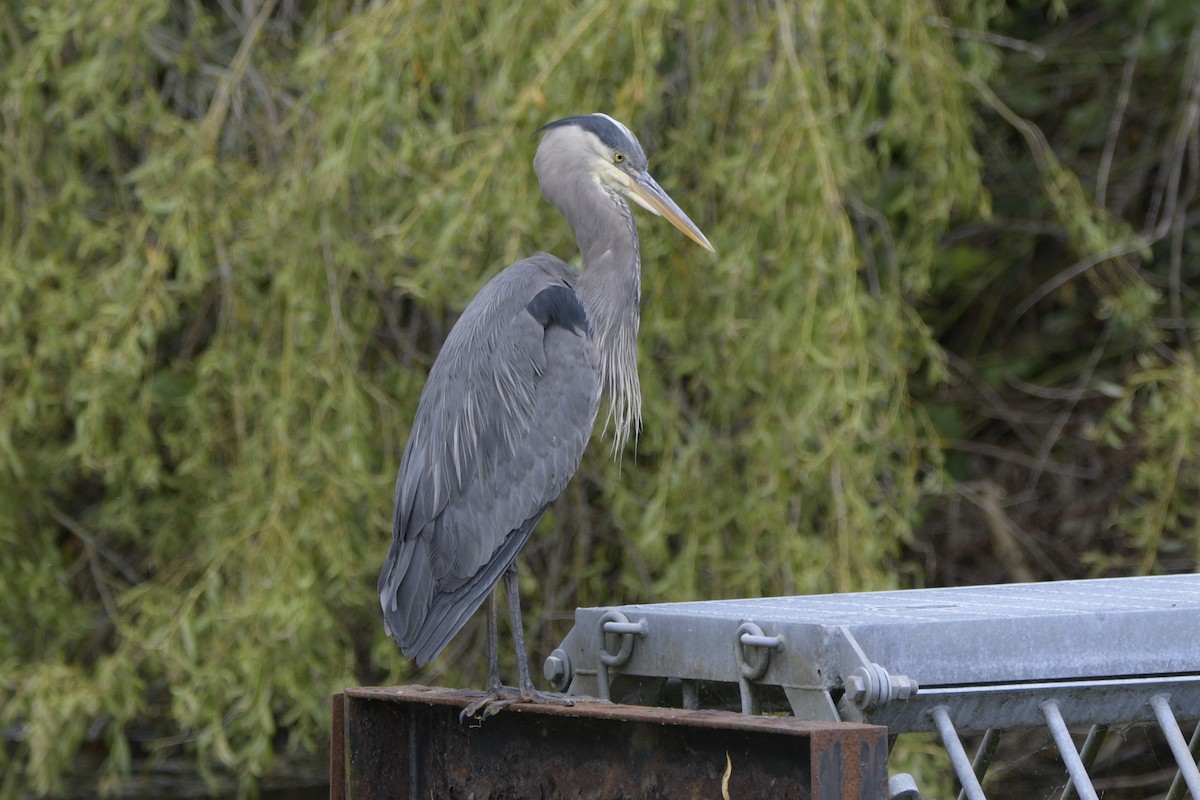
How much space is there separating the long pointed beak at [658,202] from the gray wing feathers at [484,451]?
0.33m

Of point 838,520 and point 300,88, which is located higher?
point 300,88

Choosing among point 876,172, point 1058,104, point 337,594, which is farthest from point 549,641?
point 1058,104

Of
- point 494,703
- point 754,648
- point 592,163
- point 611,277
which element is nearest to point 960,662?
point 754,648

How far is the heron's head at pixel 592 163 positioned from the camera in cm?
311

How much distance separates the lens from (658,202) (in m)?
3.18

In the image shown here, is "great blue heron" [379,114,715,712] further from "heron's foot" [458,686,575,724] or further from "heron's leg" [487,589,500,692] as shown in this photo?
"heron's foot" [458,686,575,724]

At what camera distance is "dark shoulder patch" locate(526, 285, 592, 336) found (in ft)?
9.31

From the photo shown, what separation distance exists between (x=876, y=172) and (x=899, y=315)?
0.45m

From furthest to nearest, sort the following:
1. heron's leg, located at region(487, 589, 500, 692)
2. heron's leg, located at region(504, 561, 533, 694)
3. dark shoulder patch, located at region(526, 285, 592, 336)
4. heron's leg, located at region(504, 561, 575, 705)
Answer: dark shoulder patch, located at region(526, 285, 592, 336), heron's leg, located at region(504, 561, 533, 694), heron's leg, located at region(487, 589, 500, 692), heron's leg, located at region(504, 561, 575, 705)

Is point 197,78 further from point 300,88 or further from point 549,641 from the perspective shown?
point 549,641

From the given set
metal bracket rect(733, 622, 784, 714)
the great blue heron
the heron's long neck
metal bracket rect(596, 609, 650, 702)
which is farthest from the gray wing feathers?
metal bracket rect(733, 622, 784, 714)

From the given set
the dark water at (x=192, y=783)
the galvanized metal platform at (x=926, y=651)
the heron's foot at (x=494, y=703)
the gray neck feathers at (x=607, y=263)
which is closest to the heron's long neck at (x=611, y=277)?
the gray neck feathers at (x=607, y=263)

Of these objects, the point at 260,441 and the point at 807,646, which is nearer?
the point at 807,646

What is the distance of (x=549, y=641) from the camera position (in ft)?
12.9
